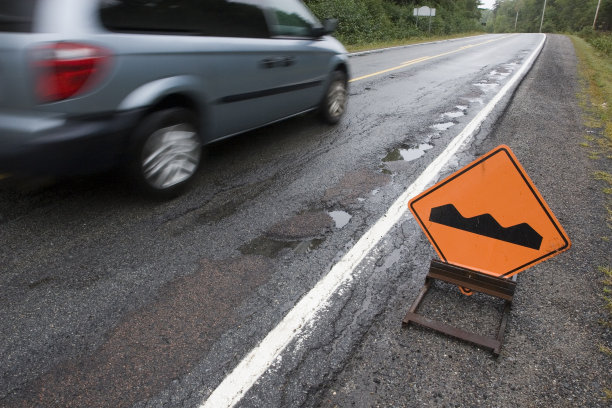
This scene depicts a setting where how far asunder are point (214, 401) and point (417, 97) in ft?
25.1

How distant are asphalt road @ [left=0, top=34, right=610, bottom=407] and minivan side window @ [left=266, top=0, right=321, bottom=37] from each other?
1.36m

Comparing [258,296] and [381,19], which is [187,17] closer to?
[258,296]

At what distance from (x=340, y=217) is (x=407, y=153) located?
198 centimetres

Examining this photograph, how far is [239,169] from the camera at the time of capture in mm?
4445

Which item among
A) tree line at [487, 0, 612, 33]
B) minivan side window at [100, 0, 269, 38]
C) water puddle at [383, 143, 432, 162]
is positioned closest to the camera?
minivan side window at [100, 0, 269, 38]

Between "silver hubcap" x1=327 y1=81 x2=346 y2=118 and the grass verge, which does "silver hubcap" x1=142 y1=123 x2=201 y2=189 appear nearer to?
"silver hubcap" x1=327 y1=81 x2=346 y2=118

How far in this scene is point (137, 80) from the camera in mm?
3127

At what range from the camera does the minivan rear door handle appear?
4324mm

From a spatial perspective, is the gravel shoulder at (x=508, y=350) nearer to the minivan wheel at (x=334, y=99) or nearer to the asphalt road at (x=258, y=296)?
the asphalt road at (x=258, y=296)

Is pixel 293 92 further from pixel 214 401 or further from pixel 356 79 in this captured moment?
pixel 356 79

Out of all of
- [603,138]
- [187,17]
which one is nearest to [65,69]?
[187,17]

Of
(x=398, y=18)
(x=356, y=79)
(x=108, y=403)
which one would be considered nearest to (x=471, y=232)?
(x=108, y=403)

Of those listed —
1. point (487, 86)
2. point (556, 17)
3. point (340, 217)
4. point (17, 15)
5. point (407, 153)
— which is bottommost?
point (556, 17)

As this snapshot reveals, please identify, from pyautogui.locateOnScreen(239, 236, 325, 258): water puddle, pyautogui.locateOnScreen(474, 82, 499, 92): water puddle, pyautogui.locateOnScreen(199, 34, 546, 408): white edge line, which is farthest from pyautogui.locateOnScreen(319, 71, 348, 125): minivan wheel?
pyautogui.locateOnScreen(474, 82, 499, 92): water puddle
